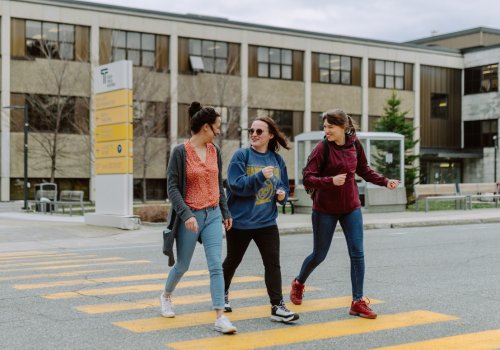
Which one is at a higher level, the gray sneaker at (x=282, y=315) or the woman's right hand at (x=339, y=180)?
the woman's right hand at (x=339, y=180)

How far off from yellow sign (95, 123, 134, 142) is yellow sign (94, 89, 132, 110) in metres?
0.57

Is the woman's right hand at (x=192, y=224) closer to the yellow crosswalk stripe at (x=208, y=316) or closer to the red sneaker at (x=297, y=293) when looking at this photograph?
the yellow crosswalk stripe at (x=208, y=316)

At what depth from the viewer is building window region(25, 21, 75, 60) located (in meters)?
40.6

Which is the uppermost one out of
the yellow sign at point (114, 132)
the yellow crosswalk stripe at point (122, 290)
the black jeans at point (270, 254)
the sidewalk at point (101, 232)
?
the yellow sign at point (114, 132)

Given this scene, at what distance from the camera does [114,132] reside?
20.4m

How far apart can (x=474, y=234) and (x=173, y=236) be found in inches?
474

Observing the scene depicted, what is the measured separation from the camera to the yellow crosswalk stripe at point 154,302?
765cm

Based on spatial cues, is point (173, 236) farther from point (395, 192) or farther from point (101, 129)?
point (395, 192)

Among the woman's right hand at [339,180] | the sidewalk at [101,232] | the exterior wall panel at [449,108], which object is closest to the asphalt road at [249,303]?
the woman's right hand at [339,180]

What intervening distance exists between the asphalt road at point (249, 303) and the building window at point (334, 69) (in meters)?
38.5

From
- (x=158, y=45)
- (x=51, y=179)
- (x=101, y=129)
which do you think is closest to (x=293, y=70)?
(x=158, y=45)

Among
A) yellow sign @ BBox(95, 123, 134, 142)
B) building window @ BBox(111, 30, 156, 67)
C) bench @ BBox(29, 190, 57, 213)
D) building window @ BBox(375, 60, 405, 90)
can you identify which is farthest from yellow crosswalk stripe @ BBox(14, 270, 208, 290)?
building window @ BBox(375, 60, 405, 90)

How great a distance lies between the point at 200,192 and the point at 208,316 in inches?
52.6

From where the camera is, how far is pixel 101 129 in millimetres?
20906
